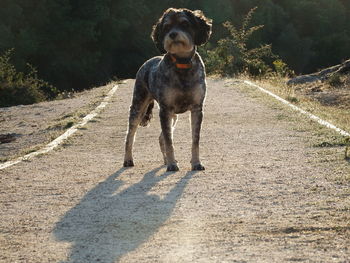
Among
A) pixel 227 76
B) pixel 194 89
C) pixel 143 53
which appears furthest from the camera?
pixel 143 53

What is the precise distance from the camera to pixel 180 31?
26.6 ft

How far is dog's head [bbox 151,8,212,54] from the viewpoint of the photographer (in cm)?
805

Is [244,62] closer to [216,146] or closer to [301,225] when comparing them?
[216,146]

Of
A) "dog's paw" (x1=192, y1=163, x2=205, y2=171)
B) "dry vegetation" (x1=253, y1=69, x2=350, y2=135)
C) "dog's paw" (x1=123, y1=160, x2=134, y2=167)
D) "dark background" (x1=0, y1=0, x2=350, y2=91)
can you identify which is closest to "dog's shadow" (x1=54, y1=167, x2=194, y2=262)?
"dog's paw" (x1=192, y1=163, x2=205, y2=171)

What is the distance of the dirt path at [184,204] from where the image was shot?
5242mm

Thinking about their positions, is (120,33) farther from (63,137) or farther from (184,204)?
(184,204)

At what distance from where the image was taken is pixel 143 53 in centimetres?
5259

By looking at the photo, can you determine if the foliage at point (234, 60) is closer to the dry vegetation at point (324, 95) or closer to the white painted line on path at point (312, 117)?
the dry vegetation at point (324, 95)

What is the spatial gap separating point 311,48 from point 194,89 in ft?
163

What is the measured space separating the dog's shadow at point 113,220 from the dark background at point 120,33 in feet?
119

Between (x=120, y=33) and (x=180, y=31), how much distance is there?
4507 centimetres

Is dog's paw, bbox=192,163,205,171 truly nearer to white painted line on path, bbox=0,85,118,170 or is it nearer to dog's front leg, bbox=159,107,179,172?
dog's front leg, bbox=159,107,179,172

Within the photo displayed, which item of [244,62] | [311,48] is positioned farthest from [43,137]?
[311,48]

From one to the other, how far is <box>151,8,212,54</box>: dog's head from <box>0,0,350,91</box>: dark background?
3508cm
